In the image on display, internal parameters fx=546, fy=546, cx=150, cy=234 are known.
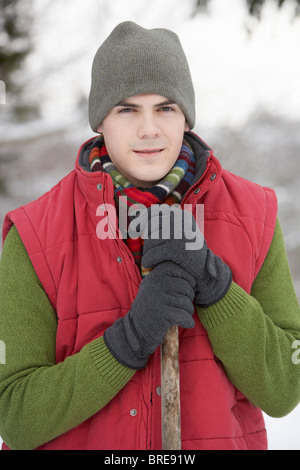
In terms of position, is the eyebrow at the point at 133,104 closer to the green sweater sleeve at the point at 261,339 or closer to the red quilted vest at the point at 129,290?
the red quilted vest at the point at 129,290

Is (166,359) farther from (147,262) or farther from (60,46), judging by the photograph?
(60,46)

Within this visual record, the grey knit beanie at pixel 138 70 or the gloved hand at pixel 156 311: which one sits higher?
the grey knit beanie at pixel 138 70

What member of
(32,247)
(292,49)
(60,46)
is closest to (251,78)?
(292,49)

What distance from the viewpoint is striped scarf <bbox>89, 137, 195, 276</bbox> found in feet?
4.37

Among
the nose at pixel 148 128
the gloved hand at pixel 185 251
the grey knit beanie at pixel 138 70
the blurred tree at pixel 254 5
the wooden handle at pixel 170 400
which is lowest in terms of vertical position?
the wooden handle at pixel 170 400

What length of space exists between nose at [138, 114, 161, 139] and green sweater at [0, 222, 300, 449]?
40cm

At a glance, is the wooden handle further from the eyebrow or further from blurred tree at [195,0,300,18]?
blurred tree at [195,0,300,18]

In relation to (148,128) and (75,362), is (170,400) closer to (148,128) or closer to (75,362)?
(75,362)

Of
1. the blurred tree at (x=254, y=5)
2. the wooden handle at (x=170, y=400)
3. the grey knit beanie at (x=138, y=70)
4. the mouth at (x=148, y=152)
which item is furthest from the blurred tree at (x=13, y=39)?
the wooden handle at (x=170, y=400)

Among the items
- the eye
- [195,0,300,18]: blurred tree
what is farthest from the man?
[195,0,300,18]: blurred tree

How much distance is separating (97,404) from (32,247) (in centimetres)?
40

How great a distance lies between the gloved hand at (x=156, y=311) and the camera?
1.14m

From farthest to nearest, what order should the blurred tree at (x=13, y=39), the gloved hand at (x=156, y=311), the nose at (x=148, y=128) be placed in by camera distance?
the blurred tree at (x=13, y=39), the nose at (x=148, y=128), the gloved hand at (x=156, y=311)
